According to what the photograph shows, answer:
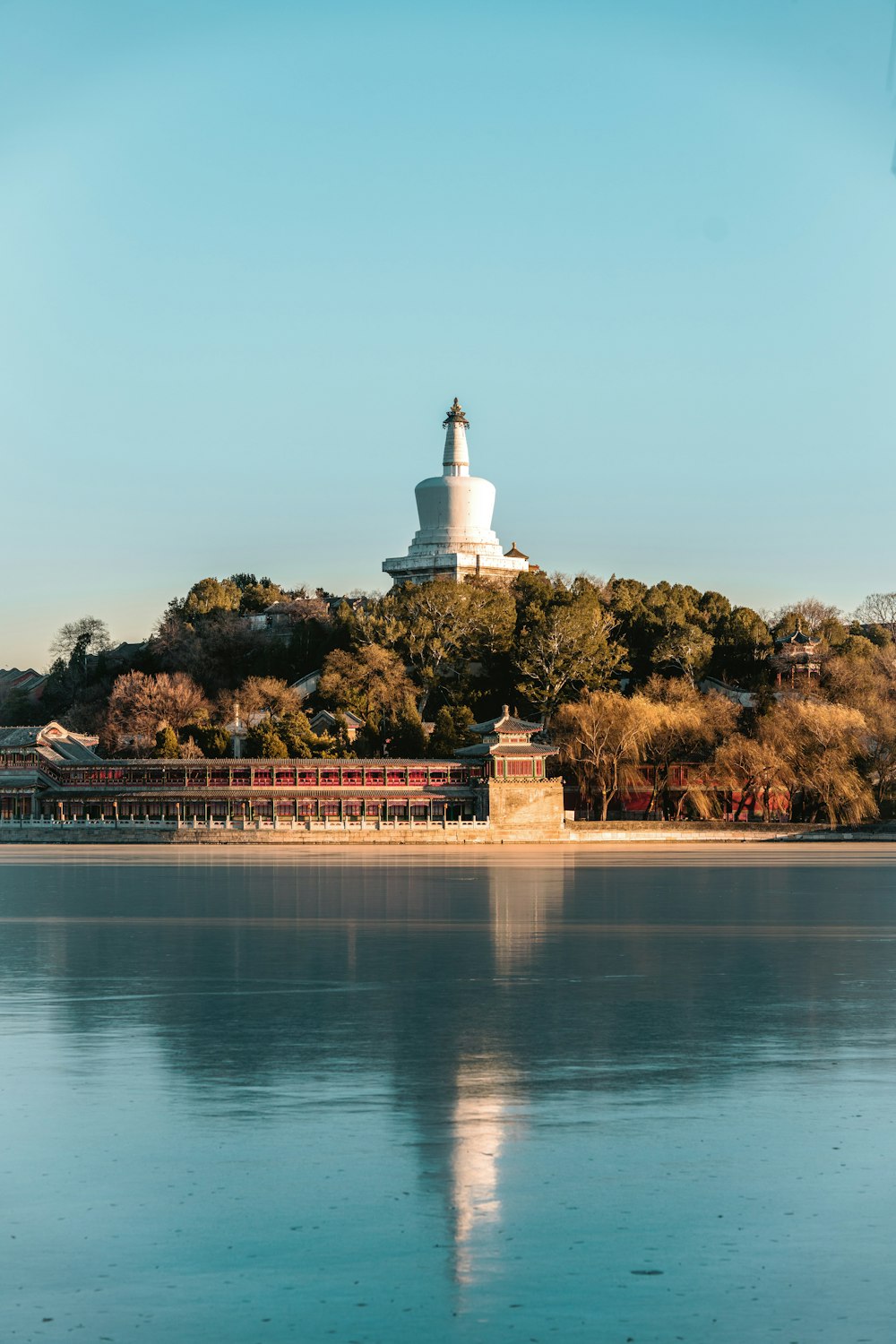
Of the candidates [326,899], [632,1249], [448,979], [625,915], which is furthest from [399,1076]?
[326,899]

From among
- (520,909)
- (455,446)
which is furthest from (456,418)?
(520,909)

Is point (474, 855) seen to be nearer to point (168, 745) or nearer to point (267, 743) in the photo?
point (267, 743)

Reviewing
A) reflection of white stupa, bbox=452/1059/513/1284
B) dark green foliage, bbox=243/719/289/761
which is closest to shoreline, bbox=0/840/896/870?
dark green foliage, bbox=243/719/289/761

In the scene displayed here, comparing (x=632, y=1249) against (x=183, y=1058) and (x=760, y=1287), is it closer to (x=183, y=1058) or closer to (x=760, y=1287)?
(x=760, y=1287)

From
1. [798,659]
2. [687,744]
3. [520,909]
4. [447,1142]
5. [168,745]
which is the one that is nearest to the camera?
[447,1142]

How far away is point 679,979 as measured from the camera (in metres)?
26.4

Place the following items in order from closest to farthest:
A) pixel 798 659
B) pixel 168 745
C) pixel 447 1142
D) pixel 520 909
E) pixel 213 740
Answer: pixel 447 1142 < pixel 520 909 < pixel 168 745 < pixel 213 740 < pixel 798 659

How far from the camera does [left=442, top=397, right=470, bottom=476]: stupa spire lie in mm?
113062

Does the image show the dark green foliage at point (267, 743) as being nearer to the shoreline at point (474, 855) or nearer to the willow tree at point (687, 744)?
the shoreline at point (474, 855)

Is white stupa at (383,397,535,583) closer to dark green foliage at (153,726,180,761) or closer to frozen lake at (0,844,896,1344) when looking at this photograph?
dark green foliage at (153,726,180,761)

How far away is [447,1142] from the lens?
1483cm

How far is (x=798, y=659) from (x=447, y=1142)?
78936 millimetres

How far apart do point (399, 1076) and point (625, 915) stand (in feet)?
70.3

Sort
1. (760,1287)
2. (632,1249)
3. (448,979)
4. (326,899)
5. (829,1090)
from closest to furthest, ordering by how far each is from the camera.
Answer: (760,1287) < (632,1249) < (829,1090) < (448,979) < (326,899)
